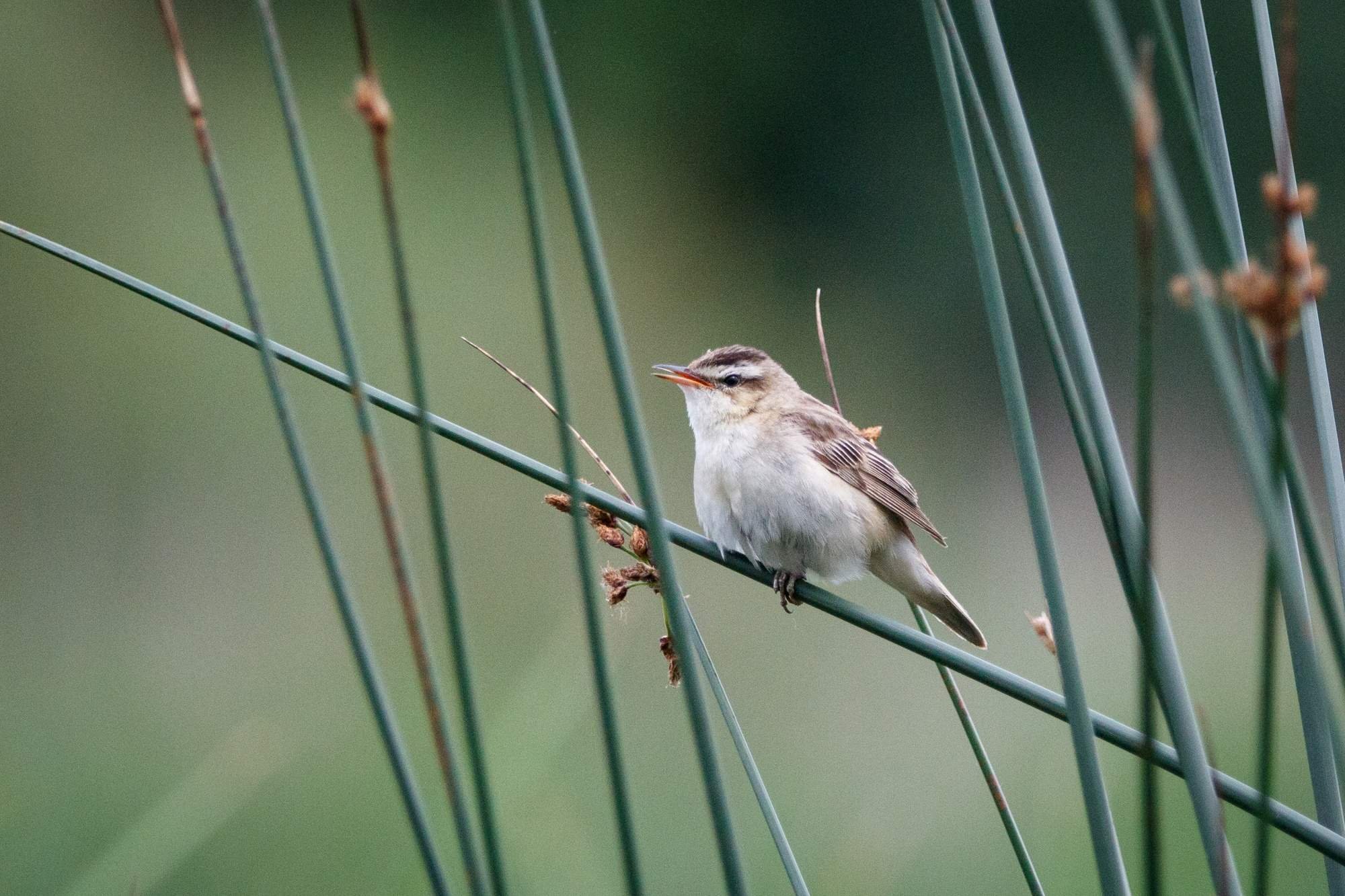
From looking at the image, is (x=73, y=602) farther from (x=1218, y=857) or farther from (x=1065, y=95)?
(x=1065, y=95)

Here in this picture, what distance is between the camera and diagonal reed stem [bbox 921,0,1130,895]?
3.34 feet

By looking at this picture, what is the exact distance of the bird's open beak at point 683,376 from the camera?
268 cm

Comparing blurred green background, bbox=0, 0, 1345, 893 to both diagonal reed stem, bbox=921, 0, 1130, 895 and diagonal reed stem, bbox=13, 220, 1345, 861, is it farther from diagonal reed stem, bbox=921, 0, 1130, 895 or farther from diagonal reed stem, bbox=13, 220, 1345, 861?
diagonal reed stem, bbox=921, 0, 1130, 895

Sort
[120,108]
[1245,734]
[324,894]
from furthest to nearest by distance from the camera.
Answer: [120,108], [1245,734], [324,894]

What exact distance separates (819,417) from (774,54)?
23.4 ft

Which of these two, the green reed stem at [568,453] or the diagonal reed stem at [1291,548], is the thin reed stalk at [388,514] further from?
the diagonal reed stem at [1291,548]

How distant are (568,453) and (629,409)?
6cm

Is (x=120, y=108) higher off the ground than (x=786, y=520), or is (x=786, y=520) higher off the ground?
(x=120, y=108)

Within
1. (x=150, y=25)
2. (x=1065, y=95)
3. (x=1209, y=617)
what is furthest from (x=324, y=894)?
(x=1065, y=95)

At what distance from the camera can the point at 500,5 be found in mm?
892

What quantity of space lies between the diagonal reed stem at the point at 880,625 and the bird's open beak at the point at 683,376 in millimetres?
1280

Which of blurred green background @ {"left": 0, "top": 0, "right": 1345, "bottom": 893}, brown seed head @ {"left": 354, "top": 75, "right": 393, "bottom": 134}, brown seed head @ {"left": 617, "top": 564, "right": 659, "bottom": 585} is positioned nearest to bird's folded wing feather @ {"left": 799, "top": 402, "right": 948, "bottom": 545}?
blurred green background @ {"left": 0, "top": 0, "right": 1345, "bottom": 893}

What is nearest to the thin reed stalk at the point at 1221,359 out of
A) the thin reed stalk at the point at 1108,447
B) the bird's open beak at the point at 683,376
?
the thin reed stalk at the point at 1108,447

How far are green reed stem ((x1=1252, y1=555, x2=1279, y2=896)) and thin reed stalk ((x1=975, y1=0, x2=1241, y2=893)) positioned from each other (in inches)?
4.3
